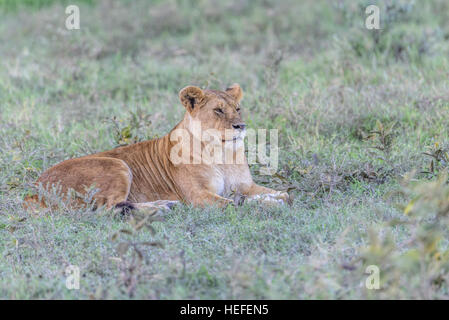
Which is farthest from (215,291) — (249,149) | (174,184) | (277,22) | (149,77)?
(277,22)

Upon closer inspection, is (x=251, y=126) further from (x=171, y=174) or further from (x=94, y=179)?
(x=94, y=179)

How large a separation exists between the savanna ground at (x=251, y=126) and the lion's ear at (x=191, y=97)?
2.56ft

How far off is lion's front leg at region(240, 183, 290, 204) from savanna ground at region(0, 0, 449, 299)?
0.12 metres

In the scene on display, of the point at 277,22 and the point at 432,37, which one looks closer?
Answer: the point at 432,37

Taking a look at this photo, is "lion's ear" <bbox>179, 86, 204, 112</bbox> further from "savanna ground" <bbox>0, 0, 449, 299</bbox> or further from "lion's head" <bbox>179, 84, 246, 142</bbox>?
"savanna ground" <bbox>0, 0, 449, 299</bbox>

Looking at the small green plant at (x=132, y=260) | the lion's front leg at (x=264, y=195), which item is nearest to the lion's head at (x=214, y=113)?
the lion's front leg at (x=264, y=195)

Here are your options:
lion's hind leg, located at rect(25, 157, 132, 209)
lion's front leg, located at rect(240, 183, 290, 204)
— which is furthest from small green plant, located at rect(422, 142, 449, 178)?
lion's hind leg, located at rect(25, 157, 132, 209)

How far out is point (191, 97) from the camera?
5.14 meters

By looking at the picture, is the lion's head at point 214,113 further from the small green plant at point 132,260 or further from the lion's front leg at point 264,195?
the small green plant at point 132,260

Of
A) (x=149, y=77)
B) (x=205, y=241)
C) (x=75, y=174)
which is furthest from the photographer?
(x=149, y=77)

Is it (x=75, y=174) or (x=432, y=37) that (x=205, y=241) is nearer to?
(x=75, y=174)

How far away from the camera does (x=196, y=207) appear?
4898mm

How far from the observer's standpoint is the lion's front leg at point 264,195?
190 inches

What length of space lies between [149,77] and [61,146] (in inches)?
81.2
